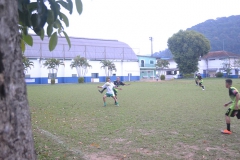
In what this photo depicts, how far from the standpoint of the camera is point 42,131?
Result: 6977mm

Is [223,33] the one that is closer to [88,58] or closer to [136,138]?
[88,58]

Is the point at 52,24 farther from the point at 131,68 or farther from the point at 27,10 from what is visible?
the point at 131,68

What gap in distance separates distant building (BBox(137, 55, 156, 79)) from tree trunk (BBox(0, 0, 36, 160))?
62.9 metres

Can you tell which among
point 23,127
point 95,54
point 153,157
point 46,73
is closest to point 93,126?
point 153,157

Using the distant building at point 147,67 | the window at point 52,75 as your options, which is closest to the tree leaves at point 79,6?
the window at point 52,75

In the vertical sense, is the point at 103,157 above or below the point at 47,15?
below

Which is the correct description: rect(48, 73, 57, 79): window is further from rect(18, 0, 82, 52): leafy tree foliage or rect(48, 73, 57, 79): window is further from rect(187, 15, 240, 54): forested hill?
rect(187, 15, 240, 54): forested hill

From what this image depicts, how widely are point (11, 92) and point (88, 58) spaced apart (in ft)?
179

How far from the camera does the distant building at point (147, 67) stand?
213 ft

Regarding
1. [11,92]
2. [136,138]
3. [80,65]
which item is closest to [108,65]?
[80,65]

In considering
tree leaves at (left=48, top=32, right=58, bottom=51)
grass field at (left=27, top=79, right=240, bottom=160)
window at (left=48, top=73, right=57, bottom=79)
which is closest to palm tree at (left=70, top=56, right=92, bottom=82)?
window at (left=48, top=73, right=57, bottom=79)

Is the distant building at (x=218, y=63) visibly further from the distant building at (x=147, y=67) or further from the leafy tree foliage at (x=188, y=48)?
the distant building at (x=147, y=67)

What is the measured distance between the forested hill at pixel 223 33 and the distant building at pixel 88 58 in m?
32.2

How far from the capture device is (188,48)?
5388 centimetres
